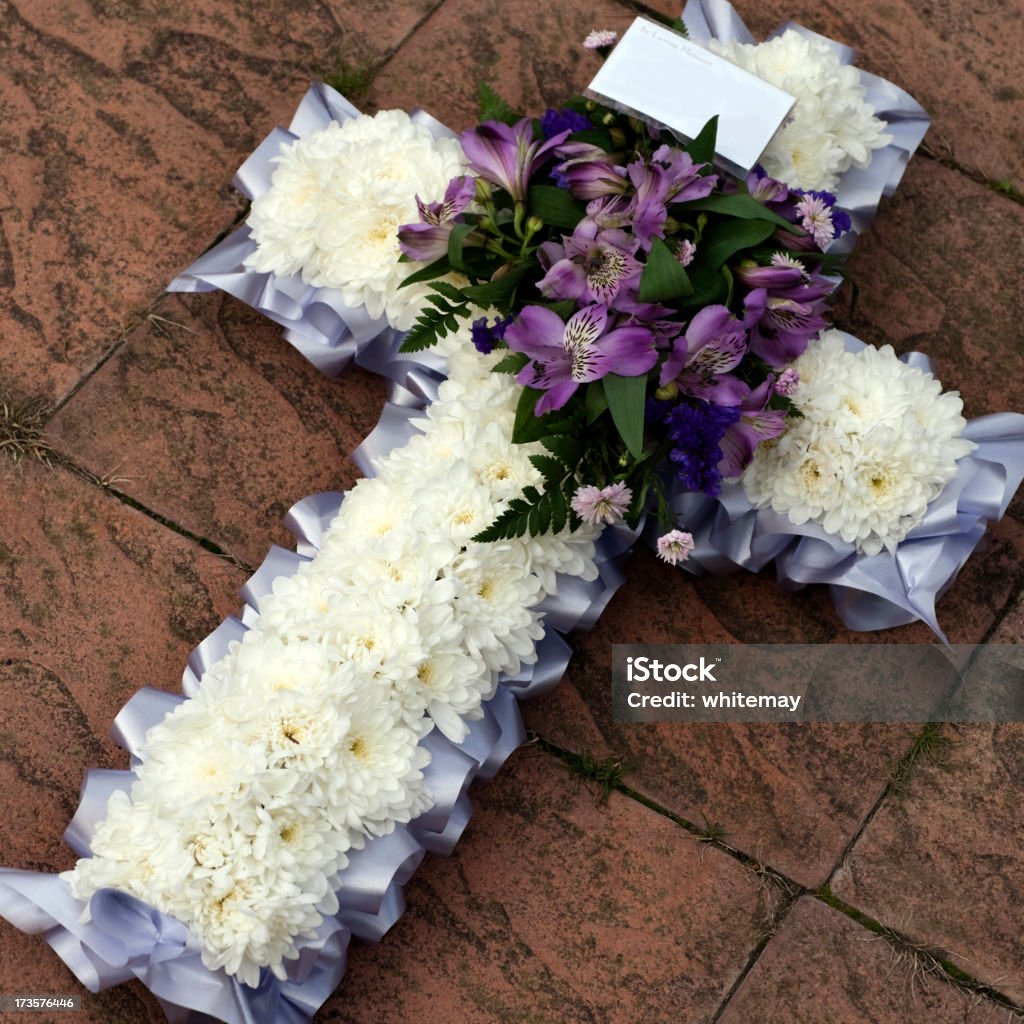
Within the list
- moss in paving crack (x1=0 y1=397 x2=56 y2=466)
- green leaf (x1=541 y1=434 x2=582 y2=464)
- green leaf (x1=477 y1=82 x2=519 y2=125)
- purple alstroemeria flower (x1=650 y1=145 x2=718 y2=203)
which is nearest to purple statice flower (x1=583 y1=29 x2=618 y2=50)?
green leaf (x1=477 y1=82 x2=519 y2=125)

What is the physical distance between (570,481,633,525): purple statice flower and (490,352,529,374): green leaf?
0.58 feet

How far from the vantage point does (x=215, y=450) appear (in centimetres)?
181

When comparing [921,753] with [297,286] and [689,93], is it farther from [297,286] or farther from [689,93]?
[297,286]

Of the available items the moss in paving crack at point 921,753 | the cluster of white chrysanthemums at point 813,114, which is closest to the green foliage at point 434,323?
the cluster of white chrysanthemums at point 813,114

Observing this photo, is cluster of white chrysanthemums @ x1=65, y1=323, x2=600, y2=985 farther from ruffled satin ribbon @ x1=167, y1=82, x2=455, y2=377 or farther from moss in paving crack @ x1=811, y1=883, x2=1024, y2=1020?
moss in paving crack @ x1=811, y1=883, x2=1024, y2=1020

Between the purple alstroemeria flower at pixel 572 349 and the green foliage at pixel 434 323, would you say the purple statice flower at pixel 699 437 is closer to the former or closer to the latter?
the purple alstroemeria flower at pixel 572 349

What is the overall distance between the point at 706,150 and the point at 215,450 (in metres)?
0.86

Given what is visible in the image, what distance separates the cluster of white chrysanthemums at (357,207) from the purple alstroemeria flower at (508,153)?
10 centimetres

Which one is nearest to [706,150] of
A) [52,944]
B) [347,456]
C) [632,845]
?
[347,456]

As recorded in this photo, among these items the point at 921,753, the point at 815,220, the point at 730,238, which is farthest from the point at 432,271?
the point at 921,753

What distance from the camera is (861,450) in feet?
4.98

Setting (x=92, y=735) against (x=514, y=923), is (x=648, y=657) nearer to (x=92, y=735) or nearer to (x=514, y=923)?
(x=514, y=923)

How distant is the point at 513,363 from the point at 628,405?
0.57 ft

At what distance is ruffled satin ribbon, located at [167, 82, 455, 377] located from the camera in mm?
1727
